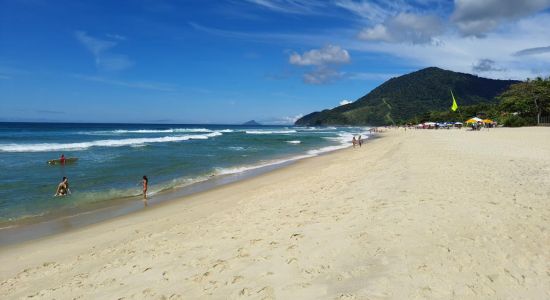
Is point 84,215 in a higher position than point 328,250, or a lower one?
lower

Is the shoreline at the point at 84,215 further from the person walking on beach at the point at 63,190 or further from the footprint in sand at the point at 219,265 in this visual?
the footprint in sand at the point at 219,265

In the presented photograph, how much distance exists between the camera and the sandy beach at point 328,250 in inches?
197

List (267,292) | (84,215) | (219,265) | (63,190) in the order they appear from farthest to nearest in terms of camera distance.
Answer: (63,190) < (84,215) < (219,265) < (267,292)

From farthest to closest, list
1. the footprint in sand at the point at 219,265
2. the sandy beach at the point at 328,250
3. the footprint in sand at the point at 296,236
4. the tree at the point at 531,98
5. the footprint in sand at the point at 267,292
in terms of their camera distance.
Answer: the tree at the point at 531,98, the footprint in sand at the point at 296,236, the footprint in sand at the point at 219,265, the sandy beach at the point at 328,250, the footprint in sand at the point at 267,292

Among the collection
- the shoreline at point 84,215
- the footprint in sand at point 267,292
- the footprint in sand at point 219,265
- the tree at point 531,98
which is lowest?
the shoreline at point 84,215

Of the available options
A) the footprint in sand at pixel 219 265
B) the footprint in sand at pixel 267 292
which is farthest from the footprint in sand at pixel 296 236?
the footprint in sand at pixel 267 292

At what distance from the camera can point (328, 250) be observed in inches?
241

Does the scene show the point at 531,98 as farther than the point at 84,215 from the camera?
Yes

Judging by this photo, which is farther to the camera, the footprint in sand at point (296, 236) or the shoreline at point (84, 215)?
the shoreline at point (84, 215)

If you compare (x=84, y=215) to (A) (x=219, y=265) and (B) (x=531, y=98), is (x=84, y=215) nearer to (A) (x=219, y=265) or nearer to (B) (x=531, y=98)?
(A) (x=219, y=265)

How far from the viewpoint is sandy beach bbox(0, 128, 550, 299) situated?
500 centimetres

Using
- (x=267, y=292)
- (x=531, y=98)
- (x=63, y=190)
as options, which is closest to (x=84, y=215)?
(x=63, y=190)

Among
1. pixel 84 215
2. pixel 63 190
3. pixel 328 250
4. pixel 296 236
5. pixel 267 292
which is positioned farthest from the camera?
pixel 63 190

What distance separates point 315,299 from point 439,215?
12.3 feet
